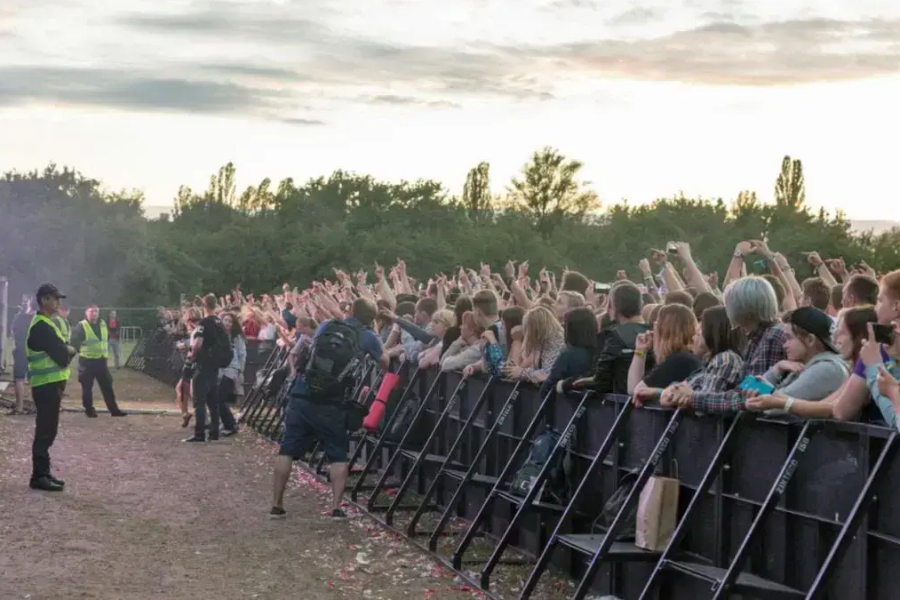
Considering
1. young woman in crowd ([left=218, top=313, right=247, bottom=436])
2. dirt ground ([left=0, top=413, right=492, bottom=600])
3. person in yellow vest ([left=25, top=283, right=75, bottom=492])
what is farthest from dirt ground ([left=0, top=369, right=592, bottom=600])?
young woman in crowd ([left=218, top=313, right=247, bottom=436])

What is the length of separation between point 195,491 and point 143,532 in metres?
3.01

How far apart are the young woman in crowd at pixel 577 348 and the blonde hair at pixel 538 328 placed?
1.66 ft

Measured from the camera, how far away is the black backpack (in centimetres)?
1348

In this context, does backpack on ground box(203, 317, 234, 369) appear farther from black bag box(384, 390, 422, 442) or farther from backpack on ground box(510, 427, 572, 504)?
backpack on ground box(510, 427, 572, 504)

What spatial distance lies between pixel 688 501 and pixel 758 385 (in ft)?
4.71

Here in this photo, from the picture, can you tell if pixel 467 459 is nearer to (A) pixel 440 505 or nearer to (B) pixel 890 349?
(A) pixel 440 505

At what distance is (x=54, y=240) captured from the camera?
85250mm

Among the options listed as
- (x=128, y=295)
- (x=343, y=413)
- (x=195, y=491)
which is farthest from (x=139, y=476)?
(x=128, y=295)

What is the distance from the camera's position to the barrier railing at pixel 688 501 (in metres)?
6.68

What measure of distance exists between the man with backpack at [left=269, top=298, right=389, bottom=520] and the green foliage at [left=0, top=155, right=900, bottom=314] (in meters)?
58.1

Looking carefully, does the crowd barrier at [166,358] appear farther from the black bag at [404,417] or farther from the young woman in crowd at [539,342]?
the young woman in crowd at [539,342]

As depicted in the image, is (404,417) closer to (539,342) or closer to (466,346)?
(466,346)

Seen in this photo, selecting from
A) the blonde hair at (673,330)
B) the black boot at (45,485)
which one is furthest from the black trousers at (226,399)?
the blonde hair at (673,330)

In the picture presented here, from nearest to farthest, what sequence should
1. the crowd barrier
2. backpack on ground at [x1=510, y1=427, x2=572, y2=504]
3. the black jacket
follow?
the black jacket < backpack on ground at [x1=510, y1=427, x2=572, y2=504] < the crowd barrier
